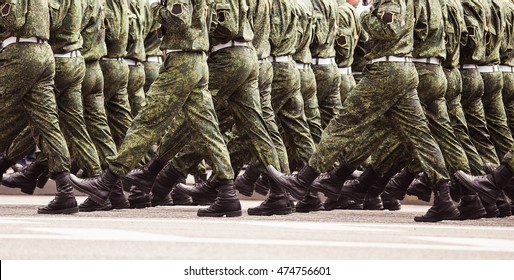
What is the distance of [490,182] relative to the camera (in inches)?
516

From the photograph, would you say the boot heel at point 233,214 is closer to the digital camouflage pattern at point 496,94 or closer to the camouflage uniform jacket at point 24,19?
the camouflage uniform jacket at point 24,19

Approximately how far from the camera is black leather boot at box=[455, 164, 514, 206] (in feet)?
42.6

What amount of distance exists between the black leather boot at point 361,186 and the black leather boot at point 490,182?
4.35 feet

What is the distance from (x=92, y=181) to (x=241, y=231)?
8.16ft

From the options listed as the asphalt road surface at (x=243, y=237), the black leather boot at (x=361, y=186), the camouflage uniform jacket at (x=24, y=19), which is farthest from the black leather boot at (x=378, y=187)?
the camouflage uniform jacket at (x=24, y=19)

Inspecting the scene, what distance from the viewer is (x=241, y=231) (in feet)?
37.4

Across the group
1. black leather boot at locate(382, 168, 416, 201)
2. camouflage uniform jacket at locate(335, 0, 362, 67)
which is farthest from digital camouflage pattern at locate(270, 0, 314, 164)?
camouflage uniform jacket at locate(335, 0, 362, 67)

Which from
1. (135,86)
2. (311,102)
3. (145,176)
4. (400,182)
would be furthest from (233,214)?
(135,86)

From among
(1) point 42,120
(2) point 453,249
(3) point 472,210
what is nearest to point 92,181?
(1) point 42,120

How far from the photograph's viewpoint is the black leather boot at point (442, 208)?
13.3 metres

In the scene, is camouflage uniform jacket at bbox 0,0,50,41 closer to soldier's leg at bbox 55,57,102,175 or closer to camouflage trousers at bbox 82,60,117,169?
soldier's leg at bbox 55,57,102,175

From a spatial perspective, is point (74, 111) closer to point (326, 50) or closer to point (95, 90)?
point (95, 90)

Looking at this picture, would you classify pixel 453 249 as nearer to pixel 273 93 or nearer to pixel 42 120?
pixel 42 120

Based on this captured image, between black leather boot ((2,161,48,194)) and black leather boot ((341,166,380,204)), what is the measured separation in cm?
298
